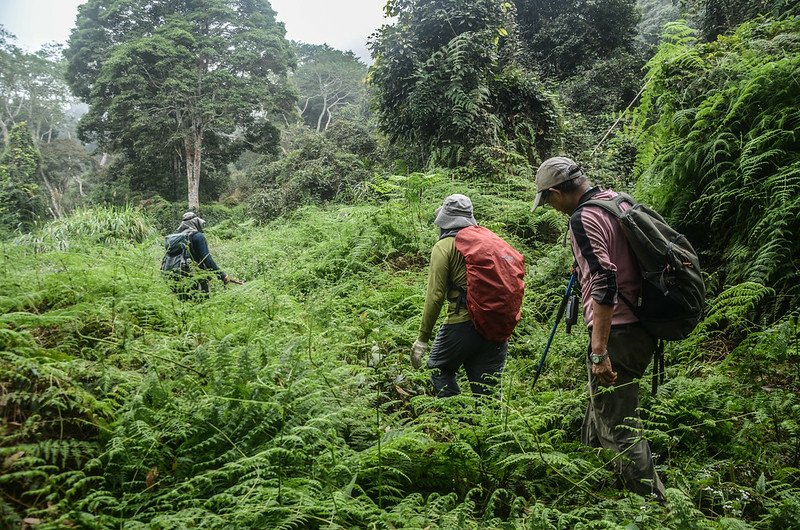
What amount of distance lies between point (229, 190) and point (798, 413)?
97.7 feet

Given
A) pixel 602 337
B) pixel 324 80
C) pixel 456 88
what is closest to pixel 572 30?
pixel 456 88

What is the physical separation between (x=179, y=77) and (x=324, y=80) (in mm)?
29604

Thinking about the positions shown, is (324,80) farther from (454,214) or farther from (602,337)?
(602,337)

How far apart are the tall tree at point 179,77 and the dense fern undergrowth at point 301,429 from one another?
21.4 meters

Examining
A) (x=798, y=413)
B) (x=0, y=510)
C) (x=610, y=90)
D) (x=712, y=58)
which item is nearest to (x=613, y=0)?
(x=610, y=90)

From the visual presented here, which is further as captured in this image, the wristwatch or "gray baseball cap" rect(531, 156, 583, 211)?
"gray baseball cap" rect(531, 156, 583, 211)

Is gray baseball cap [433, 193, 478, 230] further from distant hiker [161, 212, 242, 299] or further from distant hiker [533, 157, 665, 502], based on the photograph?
distant hiker [161, 212, 242, 299]

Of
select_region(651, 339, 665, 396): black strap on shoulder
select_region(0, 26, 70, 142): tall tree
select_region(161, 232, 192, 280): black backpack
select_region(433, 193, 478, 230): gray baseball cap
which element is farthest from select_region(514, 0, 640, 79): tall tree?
select_region(0, 26, 70, 142): tall tree

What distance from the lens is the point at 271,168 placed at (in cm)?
2025

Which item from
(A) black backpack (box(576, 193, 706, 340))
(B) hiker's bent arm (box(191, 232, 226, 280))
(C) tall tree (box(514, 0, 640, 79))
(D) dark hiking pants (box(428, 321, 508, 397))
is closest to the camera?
(A) black backpack (box(576, 193, 706, 340))

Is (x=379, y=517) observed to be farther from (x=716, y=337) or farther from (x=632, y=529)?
(x=716, y=337)

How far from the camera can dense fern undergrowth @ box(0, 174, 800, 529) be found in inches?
75.0

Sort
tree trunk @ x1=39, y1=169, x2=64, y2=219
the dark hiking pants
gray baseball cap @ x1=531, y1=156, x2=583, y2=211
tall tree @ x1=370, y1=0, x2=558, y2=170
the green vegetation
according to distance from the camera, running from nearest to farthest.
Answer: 1. the green vegetation
2. gray baseball cap @ x1=531, y1=156, x2=583, y2=211
3. the dark hiking pants
4. tall tree @ x1=370, y1=0, x2=558, y2=170
5. tree trunk @ x1=39, y1=169, x2=64, y2=219

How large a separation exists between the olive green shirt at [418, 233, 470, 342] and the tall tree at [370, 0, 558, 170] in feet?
22.8
